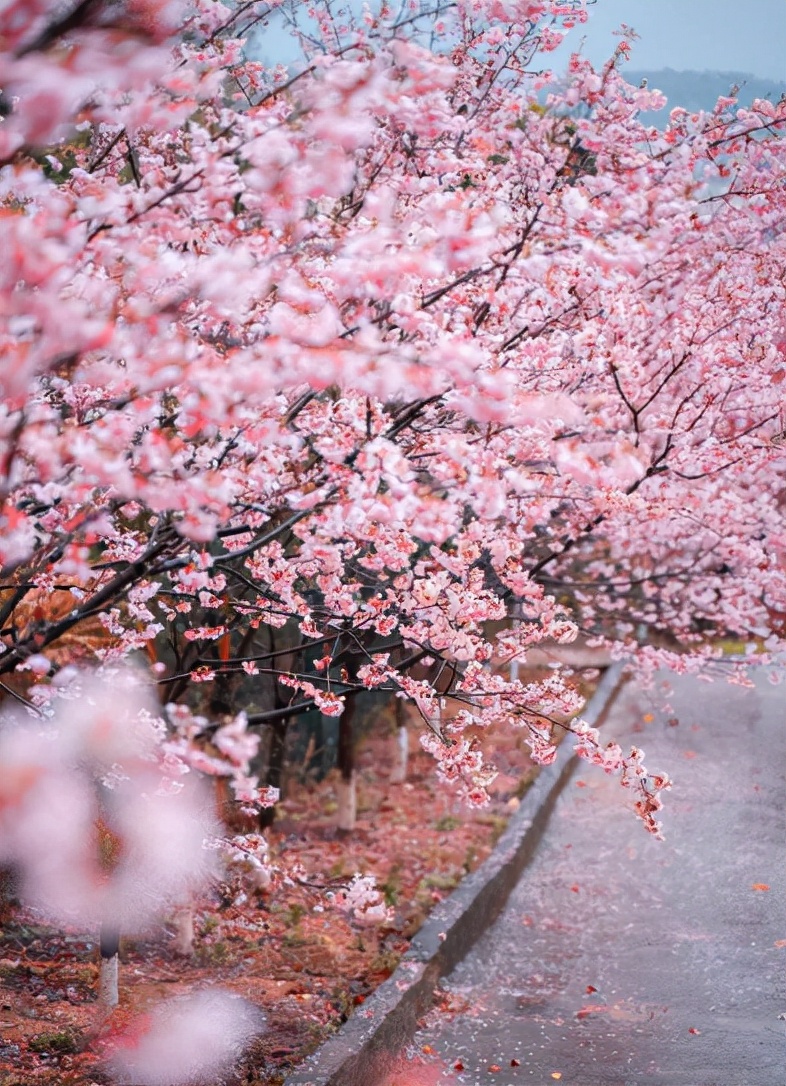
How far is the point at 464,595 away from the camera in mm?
5289

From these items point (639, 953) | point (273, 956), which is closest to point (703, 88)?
point (639, 953)

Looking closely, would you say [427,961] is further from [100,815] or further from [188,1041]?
[100,815]

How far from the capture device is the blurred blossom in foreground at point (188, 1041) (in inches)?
207

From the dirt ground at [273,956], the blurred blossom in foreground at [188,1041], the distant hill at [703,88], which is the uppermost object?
the distant hill at [703,88]

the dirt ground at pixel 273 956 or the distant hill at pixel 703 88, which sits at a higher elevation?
the distant hill at pixel 703 88

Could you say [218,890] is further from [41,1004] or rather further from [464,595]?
[464,595]

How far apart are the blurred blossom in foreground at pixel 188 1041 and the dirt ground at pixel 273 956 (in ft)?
0.30

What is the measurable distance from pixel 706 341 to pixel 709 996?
16.0ft

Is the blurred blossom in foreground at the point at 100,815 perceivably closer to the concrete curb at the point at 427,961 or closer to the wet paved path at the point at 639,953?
the concrete curb at the point at 427,961

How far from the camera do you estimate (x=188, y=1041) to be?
18.4ft

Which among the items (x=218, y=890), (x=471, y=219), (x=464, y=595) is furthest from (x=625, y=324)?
(x=218, y=890)

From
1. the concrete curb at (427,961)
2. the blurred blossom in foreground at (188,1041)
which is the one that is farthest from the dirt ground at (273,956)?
the concrete curb at (427,961)

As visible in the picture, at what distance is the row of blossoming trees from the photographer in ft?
10.9

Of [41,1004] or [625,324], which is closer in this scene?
[41,1004]
